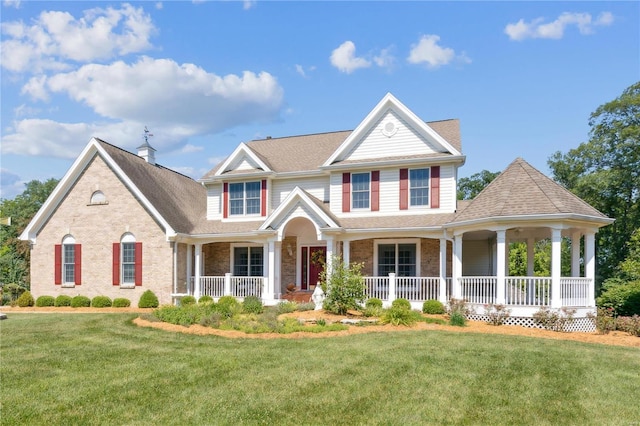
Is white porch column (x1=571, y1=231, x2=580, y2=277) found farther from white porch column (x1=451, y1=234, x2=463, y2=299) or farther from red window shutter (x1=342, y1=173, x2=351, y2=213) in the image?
red window shutter (x1=342, y1=173, x2=351, y2=213)

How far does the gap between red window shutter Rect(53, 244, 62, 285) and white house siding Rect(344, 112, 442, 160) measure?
14.2 metres

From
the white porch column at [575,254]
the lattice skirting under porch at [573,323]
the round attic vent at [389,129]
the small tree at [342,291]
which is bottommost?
the lattice skirting under porch at [573,323]

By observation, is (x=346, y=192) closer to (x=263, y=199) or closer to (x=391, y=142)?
(x=391, y=142)

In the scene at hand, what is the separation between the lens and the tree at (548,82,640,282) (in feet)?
87.2

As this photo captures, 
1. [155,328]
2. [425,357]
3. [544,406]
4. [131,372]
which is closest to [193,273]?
[155,328]

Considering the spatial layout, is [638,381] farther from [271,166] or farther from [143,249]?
[143,249]

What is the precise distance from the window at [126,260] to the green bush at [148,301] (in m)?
1.32

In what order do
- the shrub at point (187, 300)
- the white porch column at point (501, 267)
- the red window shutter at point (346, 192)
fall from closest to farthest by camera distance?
the white porch column at point (501, 267), the shrub at point (187, 300), the red window shutter at point (346, 192)

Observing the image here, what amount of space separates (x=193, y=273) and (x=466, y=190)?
42216mm

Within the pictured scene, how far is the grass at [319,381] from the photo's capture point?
6203 millimetres

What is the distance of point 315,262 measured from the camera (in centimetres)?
2009

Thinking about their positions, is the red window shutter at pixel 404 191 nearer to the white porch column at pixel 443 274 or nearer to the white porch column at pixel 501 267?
the white porch column at pixel 443 274

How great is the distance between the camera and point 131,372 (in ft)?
26.9

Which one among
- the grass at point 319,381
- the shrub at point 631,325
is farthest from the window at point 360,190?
the shrub at point 631,325
